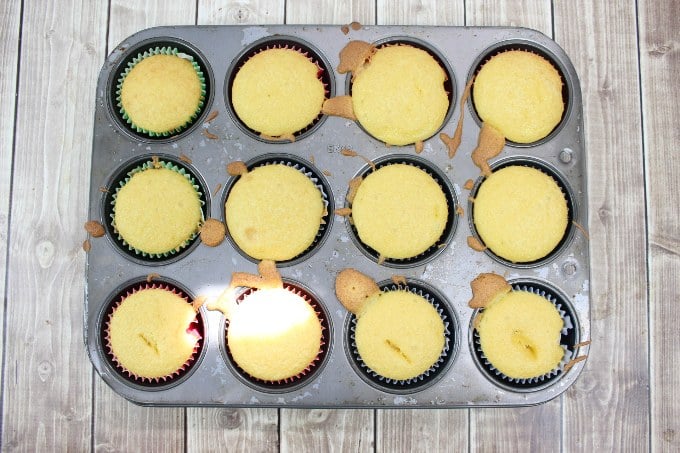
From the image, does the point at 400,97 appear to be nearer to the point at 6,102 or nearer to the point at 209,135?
the point at 209,135

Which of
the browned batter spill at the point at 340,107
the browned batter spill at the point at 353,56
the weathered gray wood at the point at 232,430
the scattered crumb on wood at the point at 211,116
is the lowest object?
the weathered gray wood at the point at 232,430

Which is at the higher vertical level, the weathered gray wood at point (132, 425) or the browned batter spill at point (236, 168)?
the browned batter spill at point (236, 168)

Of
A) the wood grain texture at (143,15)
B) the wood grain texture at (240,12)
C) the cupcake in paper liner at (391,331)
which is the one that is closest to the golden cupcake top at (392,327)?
the cupcake in paper liner at (391,331)

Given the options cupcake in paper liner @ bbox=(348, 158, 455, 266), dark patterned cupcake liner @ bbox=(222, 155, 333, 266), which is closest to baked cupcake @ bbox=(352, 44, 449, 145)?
cupcake in paper liner @ bbox=(348, 158, 455, 266)

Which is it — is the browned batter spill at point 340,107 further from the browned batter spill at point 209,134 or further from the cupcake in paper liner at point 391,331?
the cupcake in paper liner at point 391,331

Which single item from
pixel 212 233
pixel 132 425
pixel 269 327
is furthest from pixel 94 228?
pixel 132 425

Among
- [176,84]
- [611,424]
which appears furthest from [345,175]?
[611,424]

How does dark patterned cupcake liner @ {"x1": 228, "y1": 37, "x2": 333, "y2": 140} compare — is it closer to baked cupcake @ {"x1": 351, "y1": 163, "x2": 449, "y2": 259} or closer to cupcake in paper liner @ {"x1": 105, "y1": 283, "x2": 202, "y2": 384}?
baked cupcake @ {"x1": 351, "y1": 163, "x2": 449, "y2": 259}
